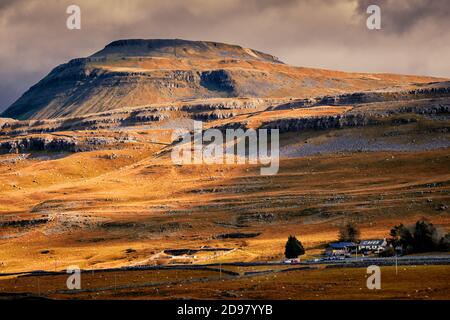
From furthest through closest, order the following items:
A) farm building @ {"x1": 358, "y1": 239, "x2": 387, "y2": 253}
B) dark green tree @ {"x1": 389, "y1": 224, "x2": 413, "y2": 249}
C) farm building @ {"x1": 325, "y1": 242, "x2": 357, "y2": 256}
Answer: farm building @ {"x1": 325, "y1": 242, "x2": 357, "y2": 256}
farm building @ {"x1": 358, "y1": 239, "x2": 387, "y2": 253}
dark green tree @ {"x1": 389, "y1": 224, "x2": 413, "y2": 249}

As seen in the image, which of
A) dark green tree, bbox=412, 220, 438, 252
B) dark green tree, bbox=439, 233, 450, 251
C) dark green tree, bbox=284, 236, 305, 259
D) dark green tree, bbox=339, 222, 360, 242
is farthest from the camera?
dark green tree, bbox=339, 222, 360, 242

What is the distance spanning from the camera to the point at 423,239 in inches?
5369

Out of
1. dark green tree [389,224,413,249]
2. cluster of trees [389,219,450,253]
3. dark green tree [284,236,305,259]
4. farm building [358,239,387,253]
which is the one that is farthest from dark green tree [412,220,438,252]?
dark green tree [284,236,305,259]

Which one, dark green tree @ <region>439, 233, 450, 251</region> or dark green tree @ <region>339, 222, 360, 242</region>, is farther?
dark green tree @ <region>339, 222, 360, 242</region>

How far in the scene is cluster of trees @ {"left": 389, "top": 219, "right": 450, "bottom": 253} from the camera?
13512 cm

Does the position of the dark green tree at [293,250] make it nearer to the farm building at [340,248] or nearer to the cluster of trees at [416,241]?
the cluster of trees at [416,241]

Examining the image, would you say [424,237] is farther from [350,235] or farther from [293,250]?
[350,235]

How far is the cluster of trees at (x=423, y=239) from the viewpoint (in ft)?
443

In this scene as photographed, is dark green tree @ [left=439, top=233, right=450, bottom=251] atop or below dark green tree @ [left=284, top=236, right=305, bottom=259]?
atop

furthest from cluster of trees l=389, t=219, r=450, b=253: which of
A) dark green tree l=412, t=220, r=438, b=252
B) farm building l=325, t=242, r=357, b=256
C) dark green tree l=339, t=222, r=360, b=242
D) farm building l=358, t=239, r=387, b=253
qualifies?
dark green tree l=339, t=222, r=360, b=242

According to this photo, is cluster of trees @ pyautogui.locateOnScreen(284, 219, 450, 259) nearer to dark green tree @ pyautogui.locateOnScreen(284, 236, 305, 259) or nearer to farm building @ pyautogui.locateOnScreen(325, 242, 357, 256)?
dark green tree @ pyautogui.locateOnScreen(284, 236, 305, 259)

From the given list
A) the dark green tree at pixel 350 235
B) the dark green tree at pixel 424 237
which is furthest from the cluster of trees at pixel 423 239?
the dark green tree at pixel 350 235
